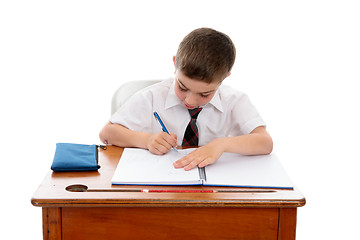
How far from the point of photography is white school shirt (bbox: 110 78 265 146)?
1.98m

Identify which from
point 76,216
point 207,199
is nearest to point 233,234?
point 207,199

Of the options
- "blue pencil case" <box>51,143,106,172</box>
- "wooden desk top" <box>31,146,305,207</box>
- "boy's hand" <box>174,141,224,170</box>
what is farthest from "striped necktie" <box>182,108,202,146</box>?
"wooden desk top" <box>31,146,305,207</box>

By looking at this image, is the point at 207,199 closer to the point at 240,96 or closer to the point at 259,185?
the point at 259,185

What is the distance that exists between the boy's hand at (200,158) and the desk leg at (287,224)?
35cm

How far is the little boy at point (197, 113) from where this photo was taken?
165 cm

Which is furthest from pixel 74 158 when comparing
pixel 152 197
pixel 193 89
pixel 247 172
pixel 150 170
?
pixel 247 172

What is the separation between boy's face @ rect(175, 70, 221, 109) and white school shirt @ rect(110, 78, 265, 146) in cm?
25

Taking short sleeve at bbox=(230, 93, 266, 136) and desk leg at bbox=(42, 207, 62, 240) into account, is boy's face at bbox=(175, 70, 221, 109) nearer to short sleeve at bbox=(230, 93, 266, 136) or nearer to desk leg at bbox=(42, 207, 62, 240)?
short sleeve at bbox=(230, 93, 266, 136)

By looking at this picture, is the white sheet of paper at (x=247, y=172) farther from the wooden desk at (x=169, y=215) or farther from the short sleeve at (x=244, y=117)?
the short sleeve at (x=244, y=117)

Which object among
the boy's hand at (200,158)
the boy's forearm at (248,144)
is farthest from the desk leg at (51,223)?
the boy's forearm at (248,144)

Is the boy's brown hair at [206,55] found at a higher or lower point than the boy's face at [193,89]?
higher

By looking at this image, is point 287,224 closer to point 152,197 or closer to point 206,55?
point 152,197

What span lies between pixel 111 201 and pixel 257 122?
86cm

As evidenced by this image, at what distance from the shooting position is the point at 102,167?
5.16 feet
